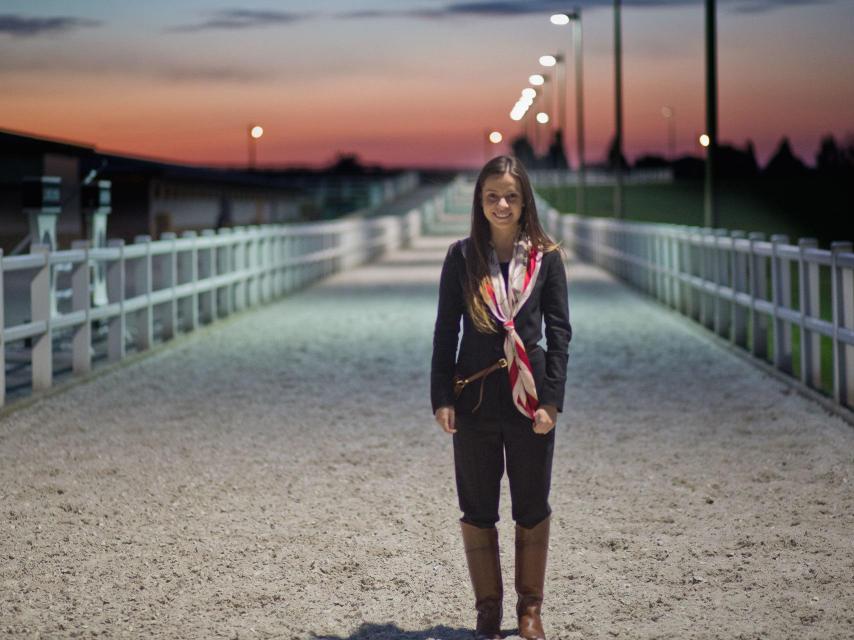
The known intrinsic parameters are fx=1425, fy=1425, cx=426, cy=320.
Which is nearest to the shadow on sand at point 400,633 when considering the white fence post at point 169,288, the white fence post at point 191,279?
the white fence post at point 169,288

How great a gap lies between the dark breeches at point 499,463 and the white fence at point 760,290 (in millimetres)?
6012

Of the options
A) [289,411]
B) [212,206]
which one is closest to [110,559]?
[289,411]

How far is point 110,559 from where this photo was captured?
20.2 ft

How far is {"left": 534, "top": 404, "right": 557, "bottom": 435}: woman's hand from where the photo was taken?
15.0 ft

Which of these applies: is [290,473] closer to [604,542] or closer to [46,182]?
[604,542]

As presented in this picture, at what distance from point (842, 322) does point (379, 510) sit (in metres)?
4.84

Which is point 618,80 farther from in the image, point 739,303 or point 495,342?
point 495,342

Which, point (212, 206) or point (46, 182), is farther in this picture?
point (212, 206)

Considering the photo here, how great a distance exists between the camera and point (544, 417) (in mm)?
4570

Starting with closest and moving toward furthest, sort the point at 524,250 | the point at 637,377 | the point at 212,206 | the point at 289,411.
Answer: the point at 524,250, the point at 289,411, the point at 637,377, the point at 212,206

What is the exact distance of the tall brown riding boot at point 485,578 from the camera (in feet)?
15.8

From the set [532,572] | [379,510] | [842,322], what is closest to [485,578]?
[532,572]

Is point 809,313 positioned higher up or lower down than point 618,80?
lower down

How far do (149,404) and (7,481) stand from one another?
3.27 metres
